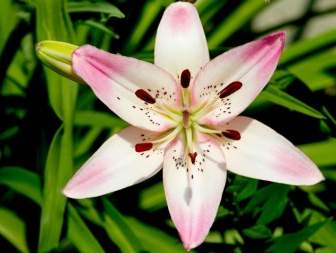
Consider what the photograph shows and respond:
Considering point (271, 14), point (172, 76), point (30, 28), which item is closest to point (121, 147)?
point (172, 76)

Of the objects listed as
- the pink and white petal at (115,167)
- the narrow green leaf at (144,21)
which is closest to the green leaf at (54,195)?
the pink and white petal at (115,167)

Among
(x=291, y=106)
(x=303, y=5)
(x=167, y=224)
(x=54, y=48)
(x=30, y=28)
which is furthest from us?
(x=303, y=5)

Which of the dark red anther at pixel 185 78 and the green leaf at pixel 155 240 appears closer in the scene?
the dark red anther at pixel 185 78

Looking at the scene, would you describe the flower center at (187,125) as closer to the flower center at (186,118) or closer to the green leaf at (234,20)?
the flower center at (186,118)

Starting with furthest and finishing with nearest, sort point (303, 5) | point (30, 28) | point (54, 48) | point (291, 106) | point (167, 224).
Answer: point (303, 5) → point (167, 224) → point (30, 28) → point (291, 106) → point (54, 48)

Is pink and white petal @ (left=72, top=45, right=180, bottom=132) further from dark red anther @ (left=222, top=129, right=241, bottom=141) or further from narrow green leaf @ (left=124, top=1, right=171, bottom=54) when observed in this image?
narrow green leaf @ (left=124, top=1, right=171, bottom=54)

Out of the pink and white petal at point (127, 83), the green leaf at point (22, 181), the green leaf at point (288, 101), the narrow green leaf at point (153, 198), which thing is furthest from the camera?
the narrow green leaf at point (153, 198)

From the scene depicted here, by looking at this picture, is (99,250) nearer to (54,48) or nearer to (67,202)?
(67,202)
